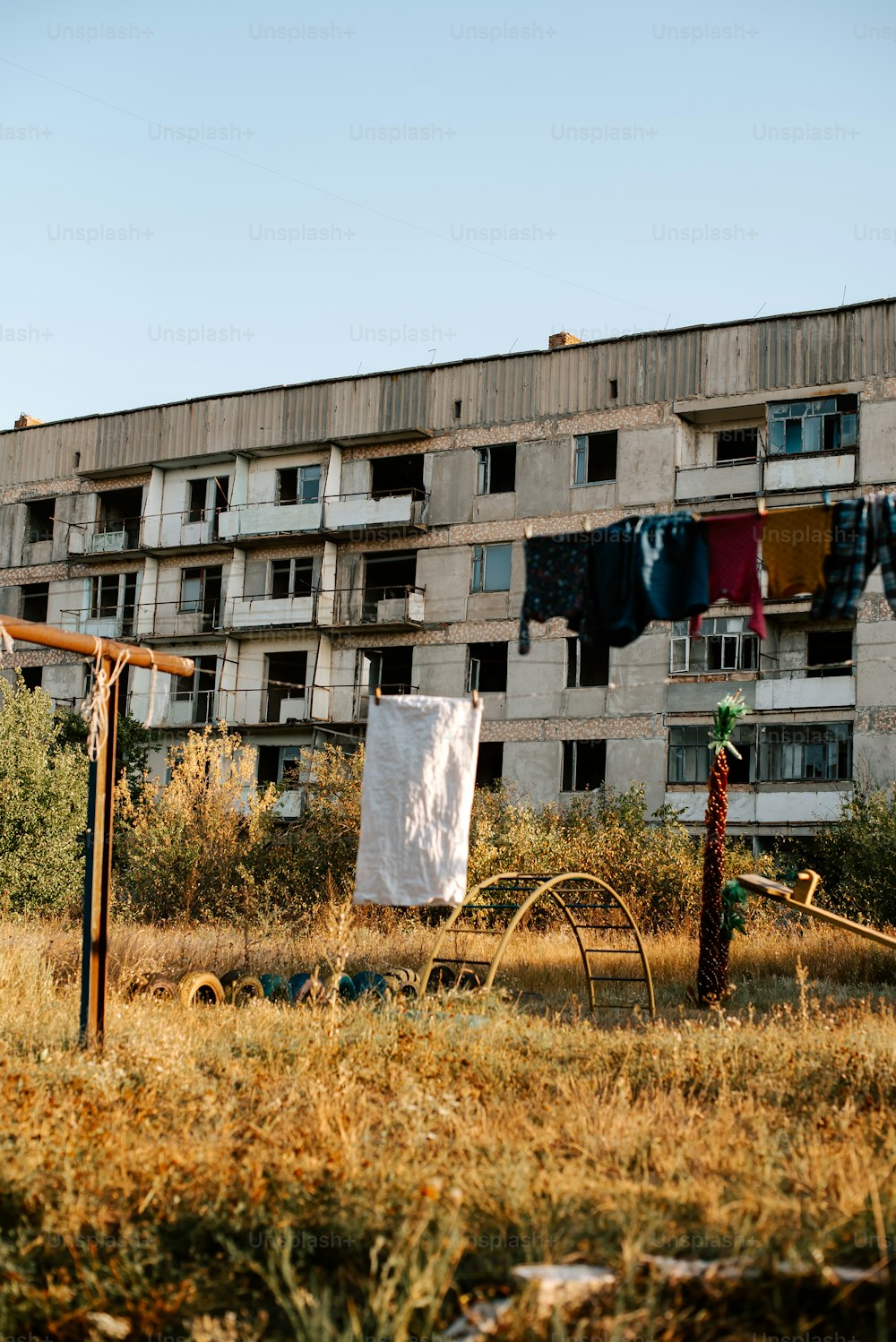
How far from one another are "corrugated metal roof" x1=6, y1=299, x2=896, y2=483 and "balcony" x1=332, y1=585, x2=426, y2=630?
516 centimetres

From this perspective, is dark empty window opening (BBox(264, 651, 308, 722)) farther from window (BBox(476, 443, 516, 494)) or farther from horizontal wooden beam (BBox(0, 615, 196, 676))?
horizontal wooden beam (BBox(0, 615, 196, 676))

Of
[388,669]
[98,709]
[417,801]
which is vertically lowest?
[417,801]

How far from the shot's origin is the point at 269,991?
61.0 ft

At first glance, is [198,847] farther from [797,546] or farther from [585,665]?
[797,546]

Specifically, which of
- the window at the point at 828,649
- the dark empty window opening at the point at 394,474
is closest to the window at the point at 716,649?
the window at the point at 828,649

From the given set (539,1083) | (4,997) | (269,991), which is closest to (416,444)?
(269,991)

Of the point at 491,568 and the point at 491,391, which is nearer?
the point at 491,568

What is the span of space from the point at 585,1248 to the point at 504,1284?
46cm

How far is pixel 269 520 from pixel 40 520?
39.5 feet

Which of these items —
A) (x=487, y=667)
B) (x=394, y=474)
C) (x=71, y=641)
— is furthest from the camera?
(x=394, y=474)

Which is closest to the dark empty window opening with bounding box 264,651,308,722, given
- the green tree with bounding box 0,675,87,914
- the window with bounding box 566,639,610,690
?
the window with bounding box 566,639,610,690

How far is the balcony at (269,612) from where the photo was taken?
43.5m

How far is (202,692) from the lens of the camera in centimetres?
4456

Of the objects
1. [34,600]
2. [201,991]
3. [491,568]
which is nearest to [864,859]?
[491,568]
